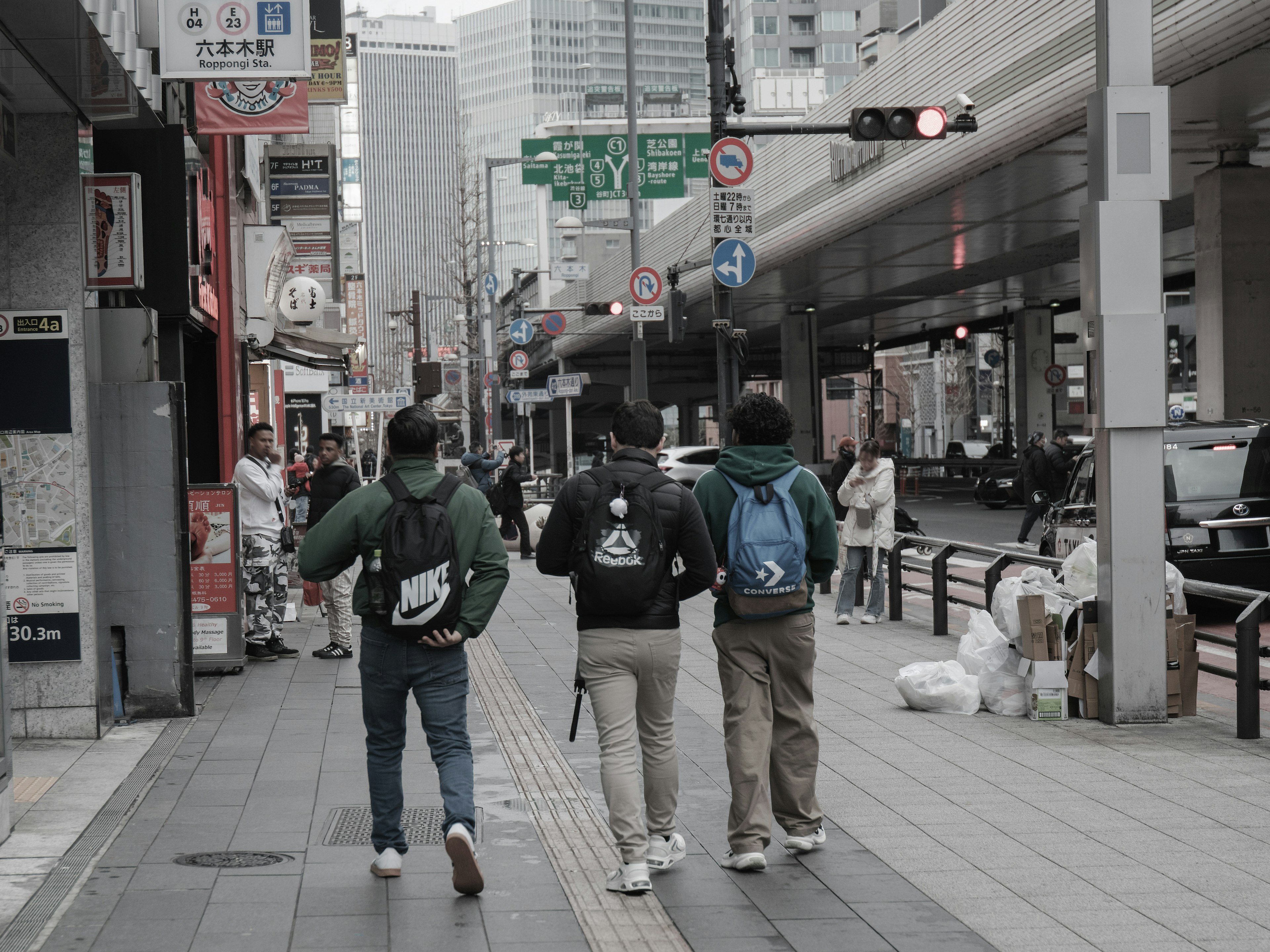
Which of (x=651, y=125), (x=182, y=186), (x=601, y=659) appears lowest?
(x=601, y=659)

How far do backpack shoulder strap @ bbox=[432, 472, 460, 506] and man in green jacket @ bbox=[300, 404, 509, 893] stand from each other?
0.05ft

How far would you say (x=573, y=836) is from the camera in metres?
6.08

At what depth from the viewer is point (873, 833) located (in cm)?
611

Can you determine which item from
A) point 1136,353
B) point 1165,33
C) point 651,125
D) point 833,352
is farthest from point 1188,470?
point 651,125

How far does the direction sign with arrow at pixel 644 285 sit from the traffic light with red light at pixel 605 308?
390 cm

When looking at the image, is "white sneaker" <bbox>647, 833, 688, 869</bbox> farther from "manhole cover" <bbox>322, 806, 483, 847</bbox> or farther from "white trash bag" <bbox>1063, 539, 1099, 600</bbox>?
"white trash bag" <bbox>1063, 539, 1099, 600</bbox>

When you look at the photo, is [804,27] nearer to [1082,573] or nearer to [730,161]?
[730,161]

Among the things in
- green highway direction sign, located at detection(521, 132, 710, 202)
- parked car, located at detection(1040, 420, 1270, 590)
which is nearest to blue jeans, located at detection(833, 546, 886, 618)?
parked car, located at detection(1040, 420, 1270, 590)

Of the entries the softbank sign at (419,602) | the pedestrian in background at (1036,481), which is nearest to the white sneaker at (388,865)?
the softbank sign at (419,602)

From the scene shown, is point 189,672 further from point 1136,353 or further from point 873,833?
point 1136,353

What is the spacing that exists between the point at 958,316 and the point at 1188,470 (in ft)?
119

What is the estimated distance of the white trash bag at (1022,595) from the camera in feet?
28.7

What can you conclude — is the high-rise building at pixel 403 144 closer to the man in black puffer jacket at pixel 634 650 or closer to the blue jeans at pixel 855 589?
the blue jeans at pixel 855 589

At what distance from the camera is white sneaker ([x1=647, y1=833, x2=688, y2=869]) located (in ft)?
17.9
